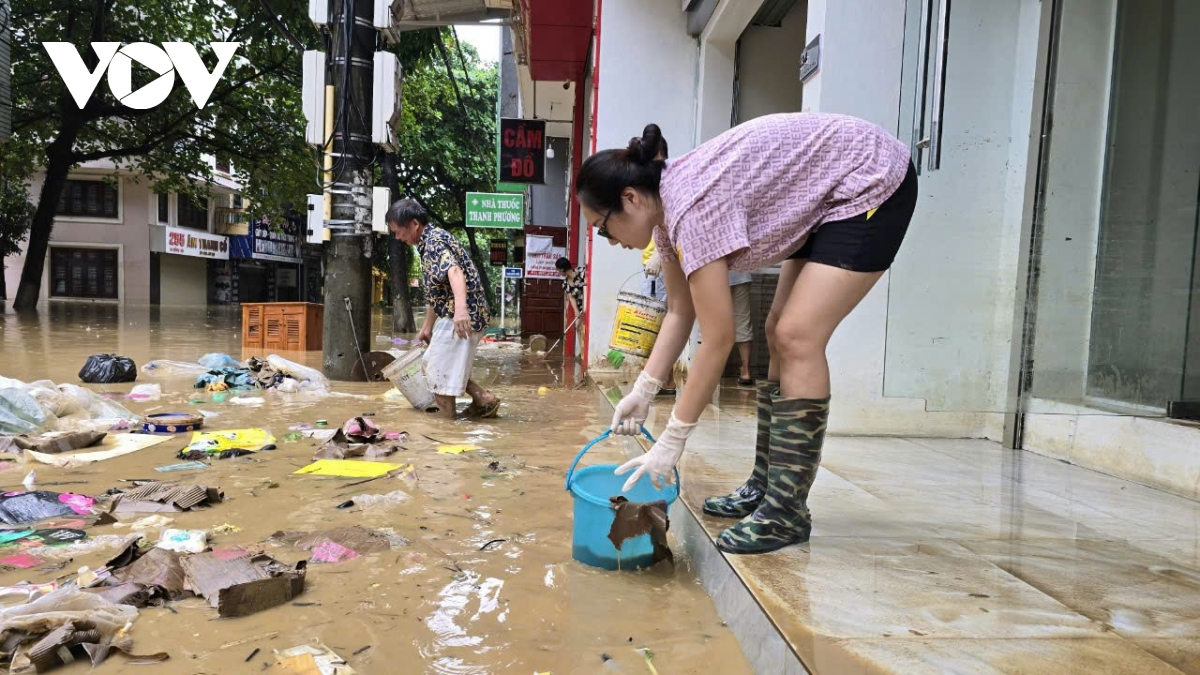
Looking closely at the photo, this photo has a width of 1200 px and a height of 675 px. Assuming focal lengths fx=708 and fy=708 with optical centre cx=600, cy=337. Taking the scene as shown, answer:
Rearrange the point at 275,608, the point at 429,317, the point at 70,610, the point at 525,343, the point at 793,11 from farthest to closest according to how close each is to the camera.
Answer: the point at 525,343 → the point at 793,11 → the point at 429,317 → the point at 275,608 → the point at 70,610

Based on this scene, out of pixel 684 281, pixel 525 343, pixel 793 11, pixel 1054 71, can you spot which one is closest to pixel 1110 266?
pixel 1054 71

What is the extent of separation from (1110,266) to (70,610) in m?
4.22

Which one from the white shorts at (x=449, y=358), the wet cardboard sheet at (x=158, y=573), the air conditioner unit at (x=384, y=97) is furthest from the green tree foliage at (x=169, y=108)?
the wet cardboard sheet at (x=158, y=573)

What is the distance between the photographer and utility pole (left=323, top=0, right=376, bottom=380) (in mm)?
7453

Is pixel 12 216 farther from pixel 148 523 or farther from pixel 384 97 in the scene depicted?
pixel 148 523

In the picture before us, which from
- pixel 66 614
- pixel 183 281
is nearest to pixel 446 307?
pixel 66 614

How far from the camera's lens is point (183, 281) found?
31234mm

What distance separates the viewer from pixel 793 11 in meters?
7.34

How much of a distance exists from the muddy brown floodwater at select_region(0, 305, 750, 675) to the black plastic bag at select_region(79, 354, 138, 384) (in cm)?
252

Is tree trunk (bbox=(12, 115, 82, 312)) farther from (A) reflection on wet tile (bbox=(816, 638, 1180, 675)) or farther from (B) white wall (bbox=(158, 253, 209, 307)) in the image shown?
(A) reflection on wet tile (bbox=(816, 638, 1180, 675))

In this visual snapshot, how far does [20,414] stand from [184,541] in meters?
2.50

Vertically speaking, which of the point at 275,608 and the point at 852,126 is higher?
the point at 852,126

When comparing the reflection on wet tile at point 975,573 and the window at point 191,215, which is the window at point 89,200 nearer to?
the window at point 191,215

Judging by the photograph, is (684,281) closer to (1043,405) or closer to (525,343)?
(1043,405)
